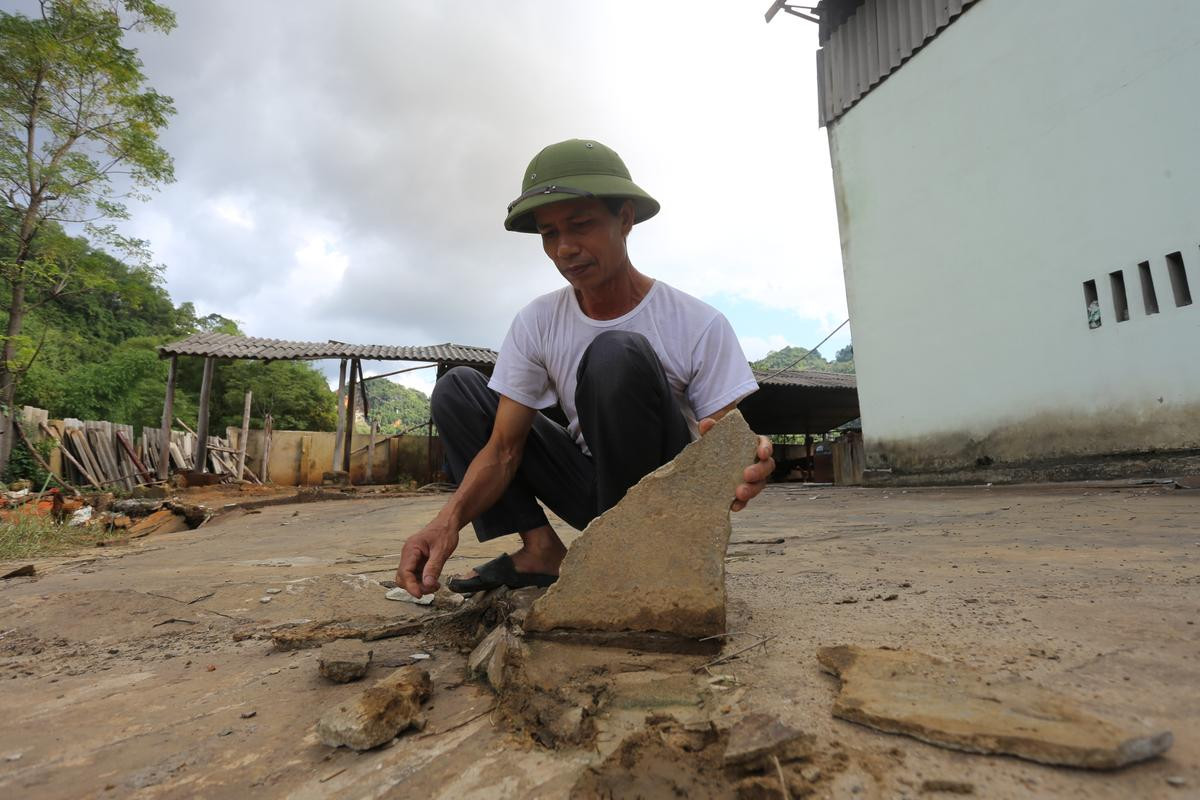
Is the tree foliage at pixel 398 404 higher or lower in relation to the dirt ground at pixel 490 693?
higher

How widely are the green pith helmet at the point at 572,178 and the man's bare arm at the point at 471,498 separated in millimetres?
497

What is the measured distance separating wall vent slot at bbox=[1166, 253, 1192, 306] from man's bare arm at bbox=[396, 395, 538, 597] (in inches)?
199

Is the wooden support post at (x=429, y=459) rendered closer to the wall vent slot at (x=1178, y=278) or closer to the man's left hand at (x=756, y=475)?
the wall vent slot at (x=1178, y=278)

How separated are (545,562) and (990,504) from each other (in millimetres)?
3487

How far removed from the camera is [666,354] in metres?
1.57

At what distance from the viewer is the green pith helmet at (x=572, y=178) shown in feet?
4.68

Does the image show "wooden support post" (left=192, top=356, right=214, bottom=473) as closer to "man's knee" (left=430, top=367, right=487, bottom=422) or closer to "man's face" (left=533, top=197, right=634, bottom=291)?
"man's knee" (left=430, top=367, right=487, bottom=422)

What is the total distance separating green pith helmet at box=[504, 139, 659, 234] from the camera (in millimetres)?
1426

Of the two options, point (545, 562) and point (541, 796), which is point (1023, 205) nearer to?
point (545, 562)

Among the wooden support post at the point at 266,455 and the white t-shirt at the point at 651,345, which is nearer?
the white t-shirt at the point at 651,345

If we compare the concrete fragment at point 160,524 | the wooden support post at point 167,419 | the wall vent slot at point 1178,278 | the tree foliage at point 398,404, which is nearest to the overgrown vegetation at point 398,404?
the tree foliage at point 398,404

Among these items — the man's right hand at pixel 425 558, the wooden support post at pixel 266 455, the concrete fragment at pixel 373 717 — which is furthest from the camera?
the wooden support post at pixel 266 455

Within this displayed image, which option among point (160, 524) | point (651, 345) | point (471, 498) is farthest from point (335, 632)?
point (160, 524)

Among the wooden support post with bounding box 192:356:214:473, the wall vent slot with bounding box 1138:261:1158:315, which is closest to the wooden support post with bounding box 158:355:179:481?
the wooden support post with bounding box 192:356:214:473
